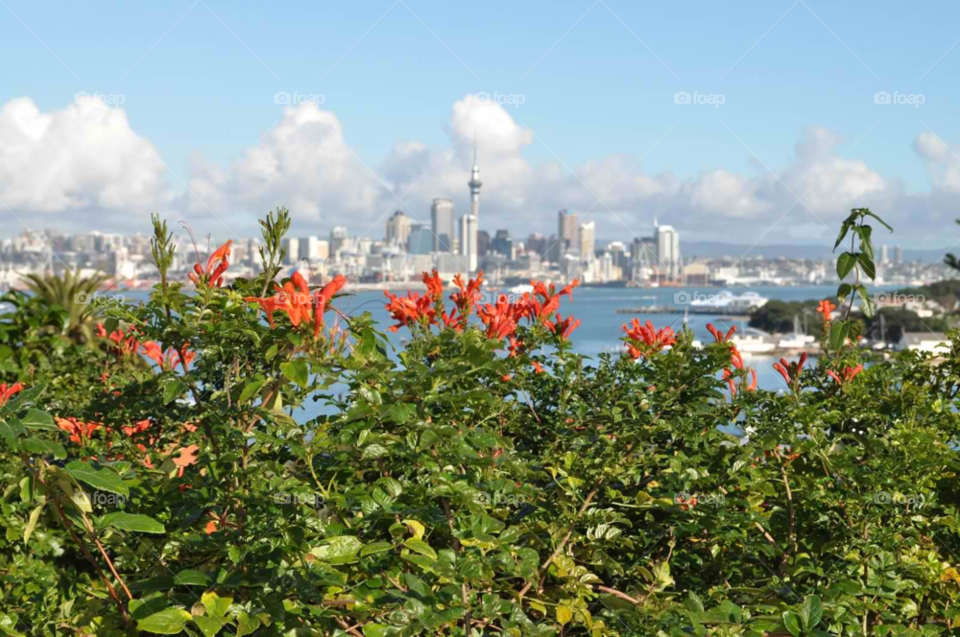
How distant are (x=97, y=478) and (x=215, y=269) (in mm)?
627

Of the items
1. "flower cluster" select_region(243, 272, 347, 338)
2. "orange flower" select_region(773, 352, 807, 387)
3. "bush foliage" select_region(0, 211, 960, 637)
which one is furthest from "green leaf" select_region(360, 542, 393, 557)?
"orange flower" select_region(773, 352, 807, 387)

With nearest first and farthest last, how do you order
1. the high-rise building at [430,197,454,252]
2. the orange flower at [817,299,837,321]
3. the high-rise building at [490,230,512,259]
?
1. the orange flower at [817,299,837,321]
2. the high-rise building at [430,197,454,252]
3. the high-rise building at [490,230,512,259]

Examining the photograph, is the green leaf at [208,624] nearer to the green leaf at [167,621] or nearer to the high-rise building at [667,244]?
the green leaf at [167,621]

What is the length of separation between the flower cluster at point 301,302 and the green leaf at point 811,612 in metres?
1.00

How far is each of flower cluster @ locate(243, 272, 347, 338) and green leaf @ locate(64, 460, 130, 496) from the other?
0.39 meters

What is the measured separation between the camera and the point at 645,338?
8.50 ft

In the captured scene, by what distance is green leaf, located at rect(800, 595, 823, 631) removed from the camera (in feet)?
4.91

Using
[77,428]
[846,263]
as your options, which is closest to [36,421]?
[77,428]

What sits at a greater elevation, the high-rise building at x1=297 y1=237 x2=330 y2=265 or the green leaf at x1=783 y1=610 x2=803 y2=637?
the high-rise building at x1=297 y1=237 x2=330 y2=265

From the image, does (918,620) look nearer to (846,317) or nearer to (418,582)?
(846,317)

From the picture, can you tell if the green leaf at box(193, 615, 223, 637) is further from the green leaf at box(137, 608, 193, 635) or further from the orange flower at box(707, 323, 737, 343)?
the orange flower at box(707, 323, 737, 343)

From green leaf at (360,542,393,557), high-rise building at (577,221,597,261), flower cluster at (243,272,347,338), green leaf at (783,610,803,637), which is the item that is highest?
high-rise building at (577,221,597,261)

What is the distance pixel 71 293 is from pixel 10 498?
613cm

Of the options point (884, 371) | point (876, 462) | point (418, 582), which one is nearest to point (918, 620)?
point (876, 462)
